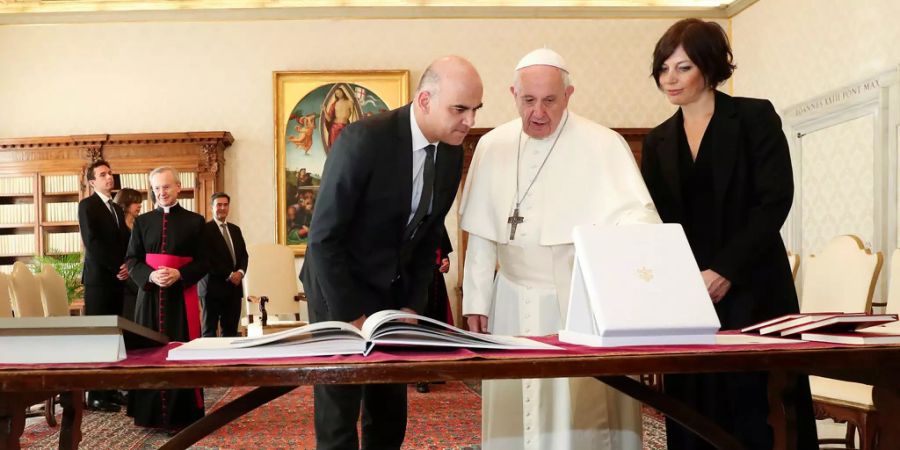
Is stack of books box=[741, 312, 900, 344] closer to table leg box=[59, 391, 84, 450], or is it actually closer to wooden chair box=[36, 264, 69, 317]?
table leg box=[59, 391, 84, 450]

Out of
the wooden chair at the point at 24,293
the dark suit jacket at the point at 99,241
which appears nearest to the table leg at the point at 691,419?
the wooden chair at the point at 24,293

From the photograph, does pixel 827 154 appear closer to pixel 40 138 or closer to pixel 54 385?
pixel 54 385

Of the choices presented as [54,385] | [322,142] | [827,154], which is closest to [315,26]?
[322,142]

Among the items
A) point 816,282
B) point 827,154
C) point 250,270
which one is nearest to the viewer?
point 816,282

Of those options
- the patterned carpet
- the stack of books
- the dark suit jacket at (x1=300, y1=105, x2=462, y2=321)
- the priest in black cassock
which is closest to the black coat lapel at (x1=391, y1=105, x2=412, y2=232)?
the dark suit jacket at (x1=300, y1=105, x2=462, y2=321)

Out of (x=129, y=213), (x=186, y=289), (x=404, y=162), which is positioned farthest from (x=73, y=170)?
(x=404, y=162)

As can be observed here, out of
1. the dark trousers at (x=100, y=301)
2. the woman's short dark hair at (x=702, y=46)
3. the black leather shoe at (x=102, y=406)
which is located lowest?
the black leather shoe at (x=102, y=406)

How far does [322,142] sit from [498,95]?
86.2 inches

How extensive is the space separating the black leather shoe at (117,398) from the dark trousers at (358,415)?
4.57m

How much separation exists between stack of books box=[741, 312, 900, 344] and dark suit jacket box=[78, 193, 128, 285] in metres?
5.57

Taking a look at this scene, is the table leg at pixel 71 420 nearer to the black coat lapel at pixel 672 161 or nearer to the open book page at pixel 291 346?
the open book page at pixel 291 346

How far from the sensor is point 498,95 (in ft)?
31.6

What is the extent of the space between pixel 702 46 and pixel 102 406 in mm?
5461

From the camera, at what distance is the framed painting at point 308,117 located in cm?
950
